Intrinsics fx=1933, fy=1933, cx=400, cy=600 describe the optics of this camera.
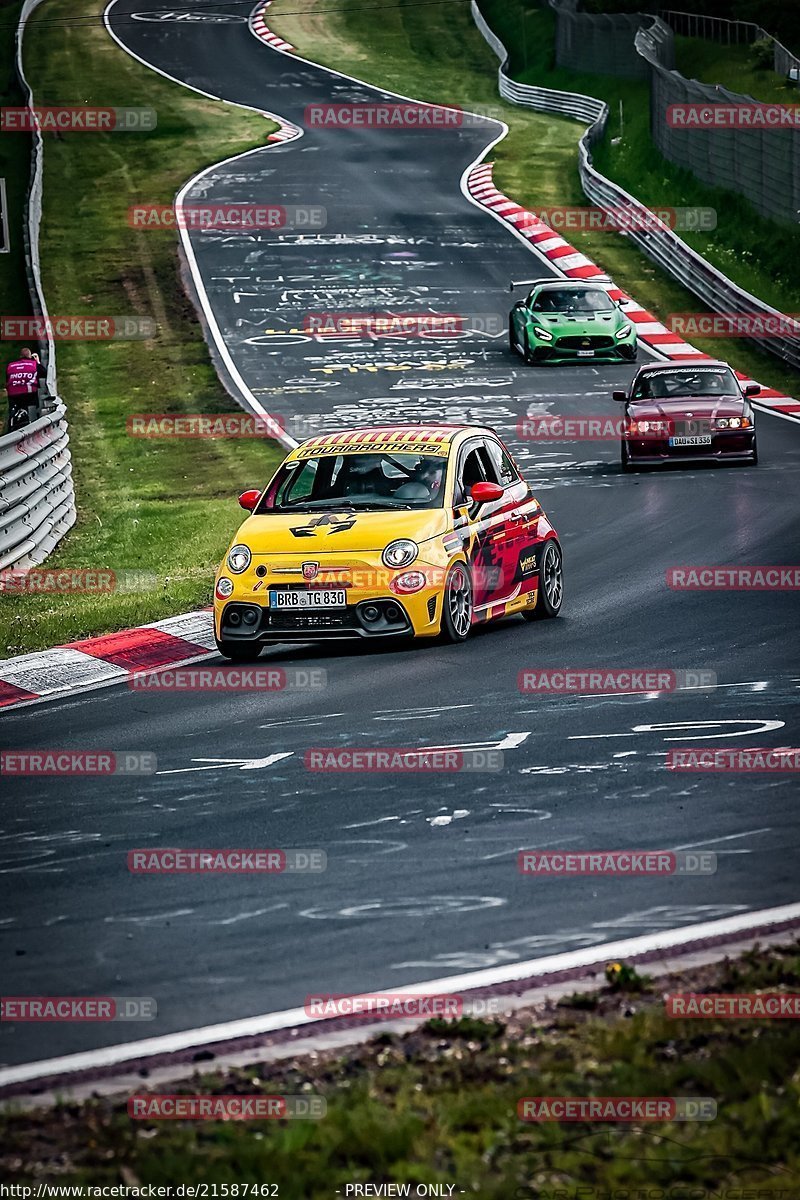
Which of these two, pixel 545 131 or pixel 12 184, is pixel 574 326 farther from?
pixel 545 131

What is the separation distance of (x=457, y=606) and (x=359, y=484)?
4.20 ft

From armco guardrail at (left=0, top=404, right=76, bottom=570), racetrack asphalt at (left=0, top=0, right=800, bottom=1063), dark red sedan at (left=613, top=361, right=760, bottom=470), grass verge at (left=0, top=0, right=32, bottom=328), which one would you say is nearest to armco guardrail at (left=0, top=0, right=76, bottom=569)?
armco guardrail at (left=0, top=404, right=76, bottom=570)

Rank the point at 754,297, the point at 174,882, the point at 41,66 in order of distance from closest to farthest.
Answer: the point at 174,882
the point at 754,297
the point at 41,66

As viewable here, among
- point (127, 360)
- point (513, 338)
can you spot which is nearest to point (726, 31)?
point (513, 338)

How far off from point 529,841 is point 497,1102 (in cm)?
307

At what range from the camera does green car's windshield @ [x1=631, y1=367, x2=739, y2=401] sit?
79.5 ft

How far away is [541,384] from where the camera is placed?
31141mm

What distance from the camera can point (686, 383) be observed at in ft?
80.5

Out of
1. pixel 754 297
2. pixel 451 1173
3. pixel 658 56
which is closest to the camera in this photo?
pixel 451 1173

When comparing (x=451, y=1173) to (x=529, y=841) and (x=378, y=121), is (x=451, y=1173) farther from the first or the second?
(x=378, y=121)

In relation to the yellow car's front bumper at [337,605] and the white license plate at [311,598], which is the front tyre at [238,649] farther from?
the white license plate at [311,598]

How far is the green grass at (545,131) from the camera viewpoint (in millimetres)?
37938

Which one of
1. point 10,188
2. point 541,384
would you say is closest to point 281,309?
point 541,384

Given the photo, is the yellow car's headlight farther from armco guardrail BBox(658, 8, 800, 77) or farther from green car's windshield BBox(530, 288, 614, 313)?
armco guardrail BBox(658, 8, 800, 77)
